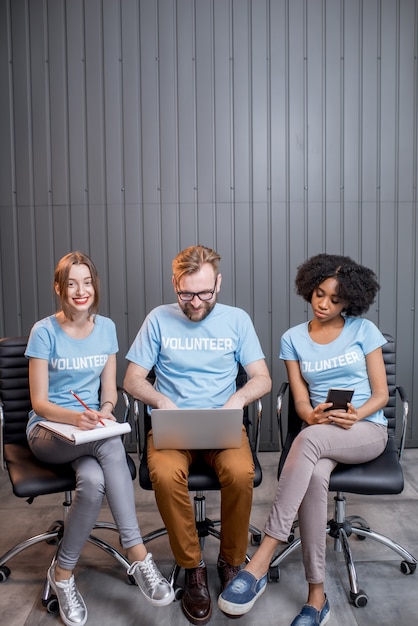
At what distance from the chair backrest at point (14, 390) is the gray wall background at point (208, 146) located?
122cm

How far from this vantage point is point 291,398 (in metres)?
2.53

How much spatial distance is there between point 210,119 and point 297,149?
616 mm

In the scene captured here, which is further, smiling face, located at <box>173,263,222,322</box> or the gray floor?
smiling face, located at <box>173,263,222,322</box>

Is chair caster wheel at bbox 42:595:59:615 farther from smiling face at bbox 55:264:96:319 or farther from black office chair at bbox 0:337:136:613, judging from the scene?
smiling face at bbox 55:264:96:319

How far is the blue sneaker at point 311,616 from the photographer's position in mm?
1920

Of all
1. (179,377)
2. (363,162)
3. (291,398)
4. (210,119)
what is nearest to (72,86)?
(210,119)

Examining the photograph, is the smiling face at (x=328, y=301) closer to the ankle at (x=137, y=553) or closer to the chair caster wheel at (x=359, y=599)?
the chair caster wheel at (x=359, y=599)

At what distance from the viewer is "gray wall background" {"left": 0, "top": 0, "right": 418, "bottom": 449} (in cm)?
349

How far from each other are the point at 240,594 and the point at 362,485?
2.04 ft

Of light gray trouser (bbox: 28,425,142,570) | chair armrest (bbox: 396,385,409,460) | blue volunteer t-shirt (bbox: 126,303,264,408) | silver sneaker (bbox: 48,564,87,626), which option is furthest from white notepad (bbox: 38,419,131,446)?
chair armrest (bbox: 396,385,409,460)

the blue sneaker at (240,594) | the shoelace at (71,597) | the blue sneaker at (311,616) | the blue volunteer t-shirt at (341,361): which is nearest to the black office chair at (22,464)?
the shoelace at (71,597)

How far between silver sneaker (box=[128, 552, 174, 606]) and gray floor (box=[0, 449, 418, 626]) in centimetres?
14

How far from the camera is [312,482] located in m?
2.06

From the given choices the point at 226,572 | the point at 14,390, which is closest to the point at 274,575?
the point at 226,572
